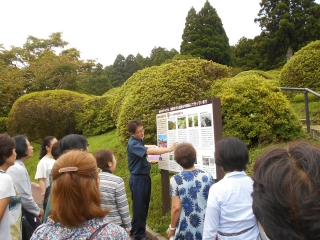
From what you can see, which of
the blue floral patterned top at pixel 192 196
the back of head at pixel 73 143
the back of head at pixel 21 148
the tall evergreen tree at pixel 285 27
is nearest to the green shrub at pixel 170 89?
the back of head at pixel 21 148

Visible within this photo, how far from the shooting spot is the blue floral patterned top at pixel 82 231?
5.64 ft

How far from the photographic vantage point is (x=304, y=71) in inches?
443

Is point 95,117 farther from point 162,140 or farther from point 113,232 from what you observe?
point 113,232

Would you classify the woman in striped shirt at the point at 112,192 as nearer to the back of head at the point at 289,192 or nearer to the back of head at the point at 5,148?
the back of head at the point at 5,148

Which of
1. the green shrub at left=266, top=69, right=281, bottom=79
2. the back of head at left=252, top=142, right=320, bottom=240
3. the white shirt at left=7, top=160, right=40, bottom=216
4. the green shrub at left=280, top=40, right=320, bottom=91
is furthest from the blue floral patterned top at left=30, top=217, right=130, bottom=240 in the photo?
the green shrub at left=266, top=69, right=281, bottom=79

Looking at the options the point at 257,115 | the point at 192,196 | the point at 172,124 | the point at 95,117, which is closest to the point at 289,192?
the point at 192,196

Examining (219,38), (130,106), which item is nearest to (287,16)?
(219,38)

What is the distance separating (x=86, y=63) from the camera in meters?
29.4

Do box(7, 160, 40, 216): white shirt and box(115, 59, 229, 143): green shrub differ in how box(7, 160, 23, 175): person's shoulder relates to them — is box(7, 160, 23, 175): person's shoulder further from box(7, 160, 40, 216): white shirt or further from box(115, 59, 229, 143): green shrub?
box(115, 59, 229, 143): green shrub

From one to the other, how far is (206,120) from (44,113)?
529 inches

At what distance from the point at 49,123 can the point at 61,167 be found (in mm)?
15402

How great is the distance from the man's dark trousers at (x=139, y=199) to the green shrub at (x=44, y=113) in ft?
39.0

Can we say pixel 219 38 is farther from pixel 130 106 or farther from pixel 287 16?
pixel 130 106

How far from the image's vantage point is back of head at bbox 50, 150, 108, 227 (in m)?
1.74
